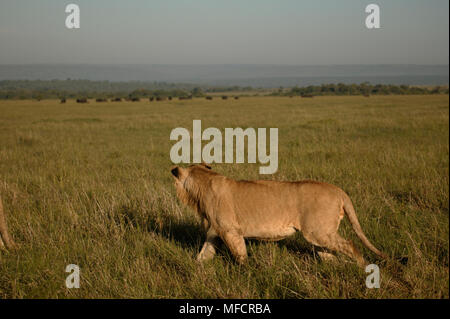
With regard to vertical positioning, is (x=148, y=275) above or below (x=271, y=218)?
below

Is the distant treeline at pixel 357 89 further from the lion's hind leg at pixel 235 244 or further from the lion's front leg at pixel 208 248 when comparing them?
the lion's hind leg at pixel 235 244

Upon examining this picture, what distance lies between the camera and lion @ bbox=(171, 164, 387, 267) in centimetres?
368

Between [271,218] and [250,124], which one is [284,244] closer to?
[271,218]

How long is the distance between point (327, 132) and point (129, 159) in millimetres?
10272

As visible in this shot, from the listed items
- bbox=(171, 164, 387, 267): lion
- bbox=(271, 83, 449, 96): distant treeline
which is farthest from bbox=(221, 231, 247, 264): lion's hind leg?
bbox=(271, 83, 449, 96): distant treeline

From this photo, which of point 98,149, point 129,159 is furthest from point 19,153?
point 129,159

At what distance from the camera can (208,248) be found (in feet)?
13.8

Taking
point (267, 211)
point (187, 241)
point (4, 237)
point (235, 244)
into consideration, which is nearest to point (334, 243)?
point (267, 211)

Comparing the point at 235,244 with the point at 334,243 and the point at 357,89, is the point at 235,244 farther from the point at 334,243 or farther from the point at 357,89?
the point at 357,89

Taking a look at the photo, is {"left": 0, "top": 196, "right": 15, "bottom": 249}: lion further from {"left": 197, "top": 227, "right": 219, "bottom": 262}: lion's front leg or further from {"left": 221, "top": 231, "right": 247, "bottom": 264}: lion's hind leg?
{"left": 221, "top": 231, "right": 247, "bottom": 264}: lion's hind leg

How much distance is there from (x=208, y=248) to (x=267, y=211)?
0.85 m

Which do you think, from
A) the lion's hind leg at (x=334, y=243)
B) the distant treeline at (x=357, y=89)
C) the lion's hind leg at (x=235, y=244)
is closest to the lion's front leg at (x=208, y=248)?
the lion's hind leg at (x=235, y=244)
